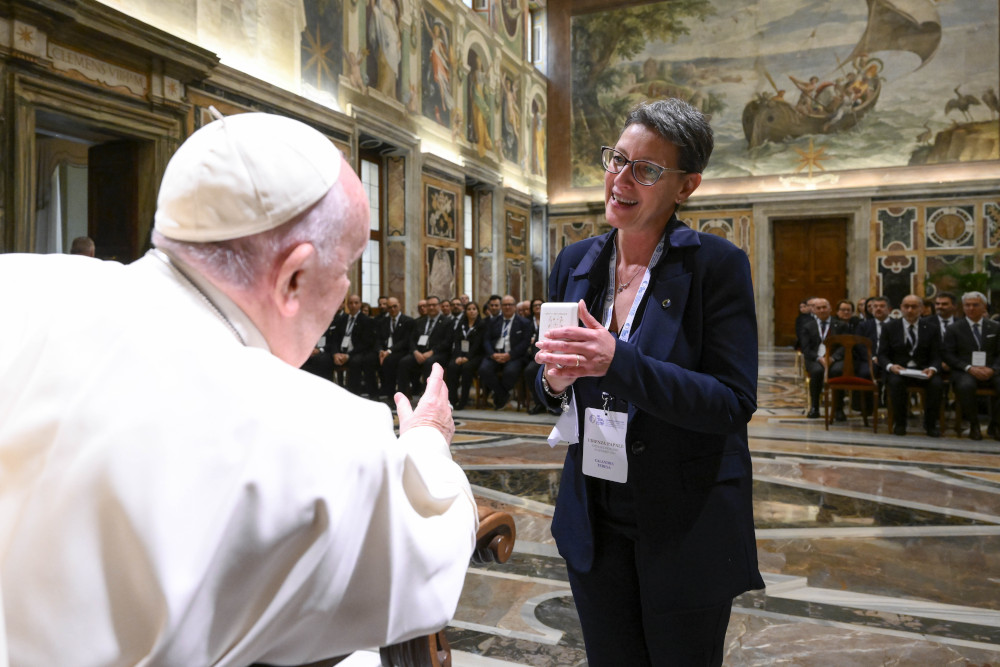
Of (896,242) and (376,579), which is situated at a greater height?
(896,242)

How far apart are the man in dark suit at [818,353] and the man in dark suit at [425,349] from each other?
5.22 metres

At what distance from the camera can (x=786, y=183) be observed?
19891mm

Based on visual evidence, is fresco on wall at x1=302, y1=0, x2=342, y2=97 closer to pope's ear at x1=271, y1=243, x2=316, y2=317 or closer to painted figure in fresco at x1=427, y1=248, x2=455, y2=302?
painted figure in fresco at x1=427, y1=248, x2=455, y2=302

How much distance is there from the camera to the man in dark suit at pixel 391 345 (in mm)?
11336

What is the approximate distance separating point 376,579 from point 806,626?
2776mm

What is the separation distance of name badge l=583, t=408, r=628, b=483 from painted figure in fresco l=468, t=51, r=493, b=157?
16381mm

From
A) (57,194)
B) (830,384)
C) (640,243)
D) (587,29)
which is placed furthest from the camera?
(587,29)

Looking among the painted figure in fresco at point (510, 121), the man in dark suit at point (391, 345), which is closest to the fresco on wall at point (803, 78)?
the painted figure in fresco at point (510, 121)

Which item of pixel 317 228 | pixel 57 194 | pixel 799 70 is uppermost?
pixel 799 70

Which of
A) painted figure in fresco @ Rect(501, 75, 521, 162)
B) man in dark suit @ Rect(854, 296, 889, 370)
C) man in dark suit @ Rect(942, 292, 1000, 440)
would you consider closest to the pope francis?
man in dark suit @ Rect(942, 292, 1000, 440)

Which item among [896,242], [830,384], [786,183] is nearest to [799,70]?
[786,183]

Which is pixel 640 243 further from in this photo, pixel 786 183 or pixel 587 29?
pixel 587 29

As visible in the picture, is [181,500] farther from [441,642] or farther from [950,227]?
[950,227]

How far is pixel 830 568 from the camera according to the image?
3781mm
